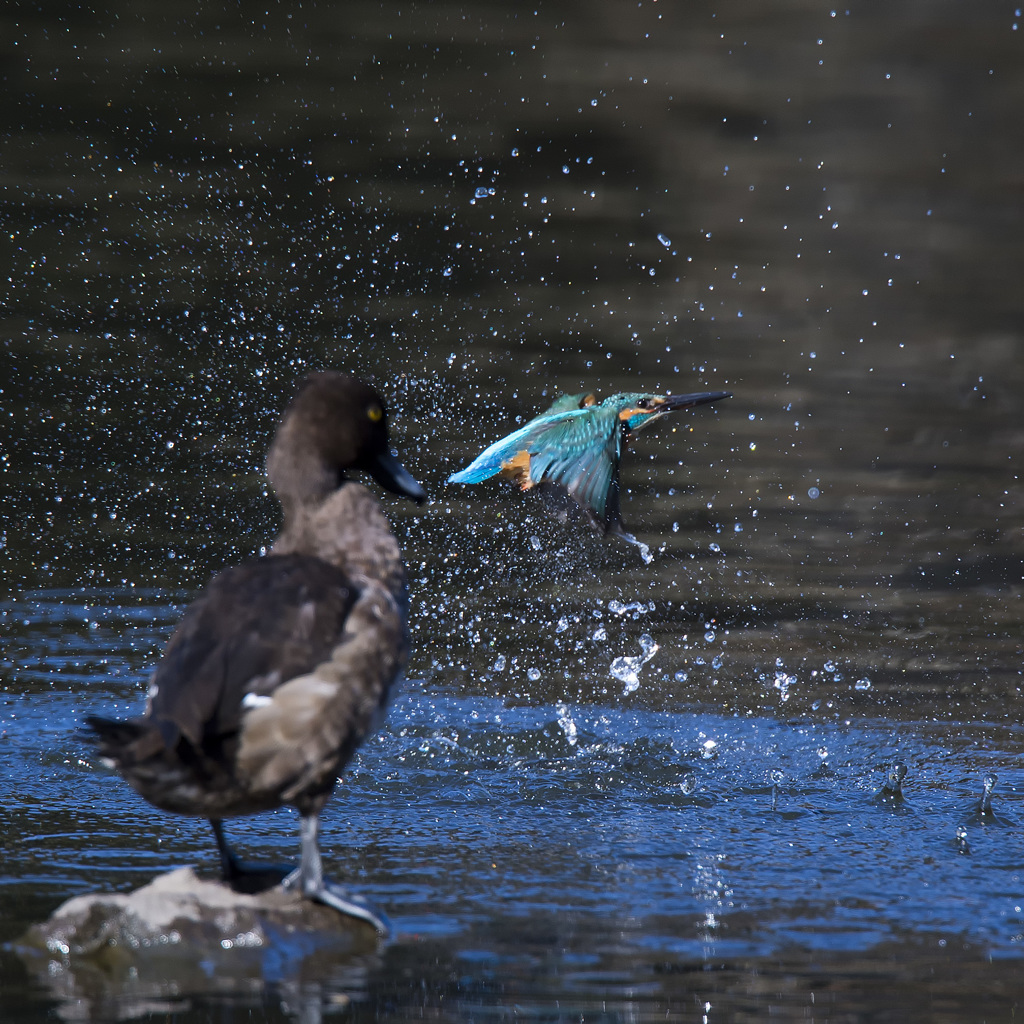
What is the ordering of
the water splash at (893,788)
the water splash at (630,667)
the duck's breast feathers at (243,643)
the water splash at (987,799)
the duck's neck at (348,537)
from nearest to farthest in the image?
the duck's breast feathers at (243,643), the duck's neck at (348,537), the water splash at (987,799), the water splash at (893,788), the water splash at (630,667)

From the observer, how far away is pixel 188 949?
125 inches

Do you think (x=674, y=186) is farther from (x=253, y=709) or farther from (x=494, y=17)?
(x=253, y=709)

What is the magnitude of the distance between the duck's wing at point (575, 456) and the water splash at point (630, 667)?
2.38 feet

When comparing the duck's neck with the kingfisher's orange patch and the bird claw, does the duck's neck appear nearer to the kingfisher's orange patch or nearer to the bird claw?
the bird claw

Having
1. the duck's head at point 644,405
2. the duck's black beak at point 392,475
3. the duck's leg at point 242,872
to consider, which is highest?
the duck's head at point 644,405

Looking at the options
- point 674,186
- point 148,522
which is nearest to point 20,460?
point 148,522

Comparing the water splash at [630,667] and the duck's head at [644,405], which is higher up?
the duck's head at [644,405]

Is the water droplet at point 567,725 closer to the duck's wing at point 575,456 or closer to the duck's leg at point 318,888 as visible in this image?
the duck's wing at point 575,456

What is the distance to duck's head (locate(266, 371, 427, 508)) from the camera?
3.76m

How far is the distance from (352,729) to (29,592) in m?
3.02

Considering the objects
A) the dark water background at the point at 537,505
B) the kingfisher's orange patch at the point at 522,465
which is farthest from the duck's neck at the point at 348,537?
the kingfisher's orange patch at the point at 522,465

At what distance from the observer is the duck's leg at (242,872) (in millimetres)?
3510

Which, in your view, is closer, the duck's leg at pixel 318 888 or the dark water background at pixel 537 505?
the duck's leg at pixel 318 888

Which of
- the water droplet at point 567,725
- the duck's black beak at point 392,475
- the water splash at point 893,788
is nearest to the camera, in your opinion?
the duck's black beak at point 392,475
